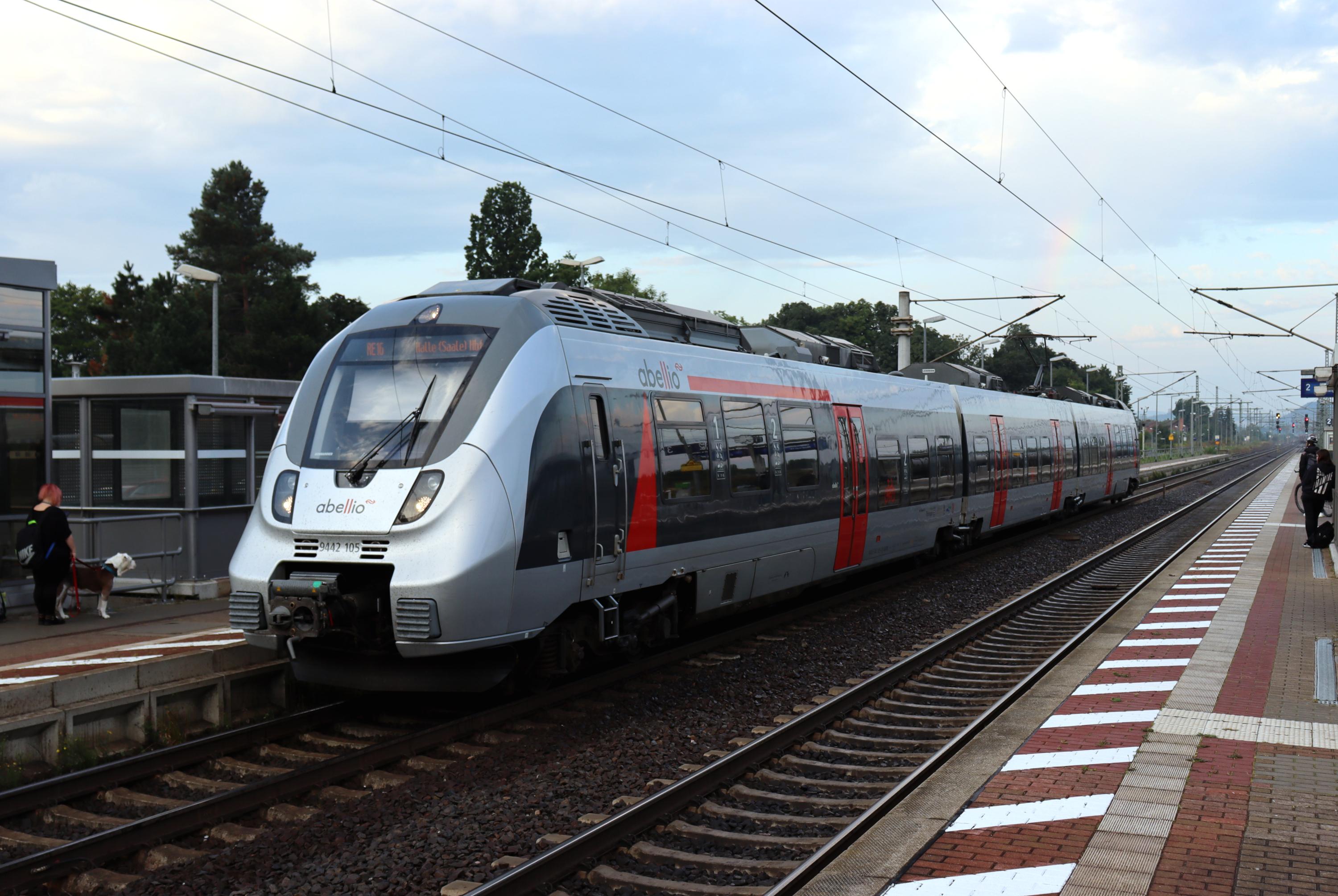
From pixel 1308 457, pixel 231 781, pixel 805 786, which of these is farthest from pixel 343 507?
pixel 1308 457

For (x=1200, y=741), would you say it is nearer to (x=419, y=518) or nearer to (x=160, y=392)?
(x=419, y=518)

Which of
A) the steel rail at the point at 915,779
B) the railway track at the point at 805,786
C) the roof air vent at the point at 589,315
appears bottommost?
the railway track at the point at 805,786

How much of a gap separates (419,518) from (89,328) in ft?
241

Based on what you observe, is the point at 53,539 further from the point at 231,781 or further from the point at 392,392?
the point at 231,781

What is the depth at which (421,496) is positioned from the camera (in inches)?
310

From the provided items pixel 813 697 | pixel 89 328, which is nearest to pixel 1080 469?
pixel 813 697

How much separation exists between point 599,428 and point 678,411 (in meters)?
1.44

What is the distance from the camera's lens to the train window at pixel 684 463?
1002 cm

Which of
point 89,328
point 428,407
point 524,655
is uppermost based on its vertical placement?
point 89,328

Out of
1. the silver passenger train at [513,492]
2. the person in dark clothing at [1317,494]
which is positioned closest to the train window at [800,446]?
the silver passenger train at [513,492]

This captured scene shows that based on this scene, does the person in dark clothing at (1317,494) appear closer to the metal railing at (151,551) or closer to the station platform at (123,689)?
the station platform at (123,689)

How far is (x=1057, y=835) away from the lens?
581 centimetres

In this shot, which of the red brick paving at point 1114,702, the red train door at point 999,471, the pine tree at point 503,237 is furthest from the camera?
the pine tree at point 503,237

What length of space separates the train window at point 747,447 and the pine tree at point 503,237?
56.2 m
